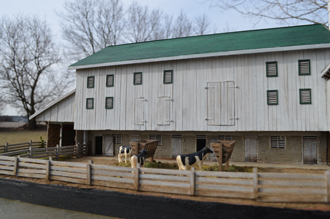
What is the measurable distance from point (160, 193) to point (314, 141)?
12316mm

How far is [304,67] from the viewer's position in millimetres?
14023

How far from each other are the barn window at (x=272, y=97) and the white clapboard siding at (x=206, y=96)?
19 cm

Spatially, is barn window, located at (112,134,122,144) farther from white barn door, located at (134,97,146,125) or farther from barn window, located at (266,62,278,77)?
barn window, located at (266,62,278,77)

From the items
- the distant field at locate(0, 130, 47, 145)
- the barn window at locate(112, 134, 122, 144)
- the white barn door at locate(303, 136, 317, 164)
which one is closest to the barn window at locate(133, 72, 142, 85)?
the barn window at locate(112, 134, 122, 144)

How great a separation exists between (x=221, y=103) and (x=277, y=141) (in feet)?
16.3

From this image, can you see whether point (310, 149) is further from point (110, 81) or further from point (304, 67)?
point (110, 81)

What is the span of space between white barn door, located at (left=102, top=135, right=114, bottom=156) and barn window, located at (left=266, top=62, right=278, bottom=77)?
1320 cm

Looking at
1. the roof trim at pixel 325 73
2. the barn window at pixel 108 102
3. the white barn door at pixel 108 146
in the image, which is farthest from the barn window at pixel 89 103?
the roof trim at pixel 325 73

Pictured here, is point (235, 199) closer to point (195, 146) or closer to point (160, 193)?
point (160, 193)

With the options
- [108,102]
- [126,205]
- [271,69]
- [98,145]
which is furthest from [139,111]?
[271,69]

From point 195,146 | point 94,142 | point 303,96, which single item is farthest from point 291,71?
point 94,142

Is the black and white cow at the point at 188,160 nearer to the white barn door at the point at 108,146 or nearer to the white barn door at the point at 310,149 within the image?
the white barn door at the point at 310,149

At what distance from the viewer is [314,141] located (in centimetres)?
1552

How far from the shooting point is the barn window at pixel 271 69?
14461mm
